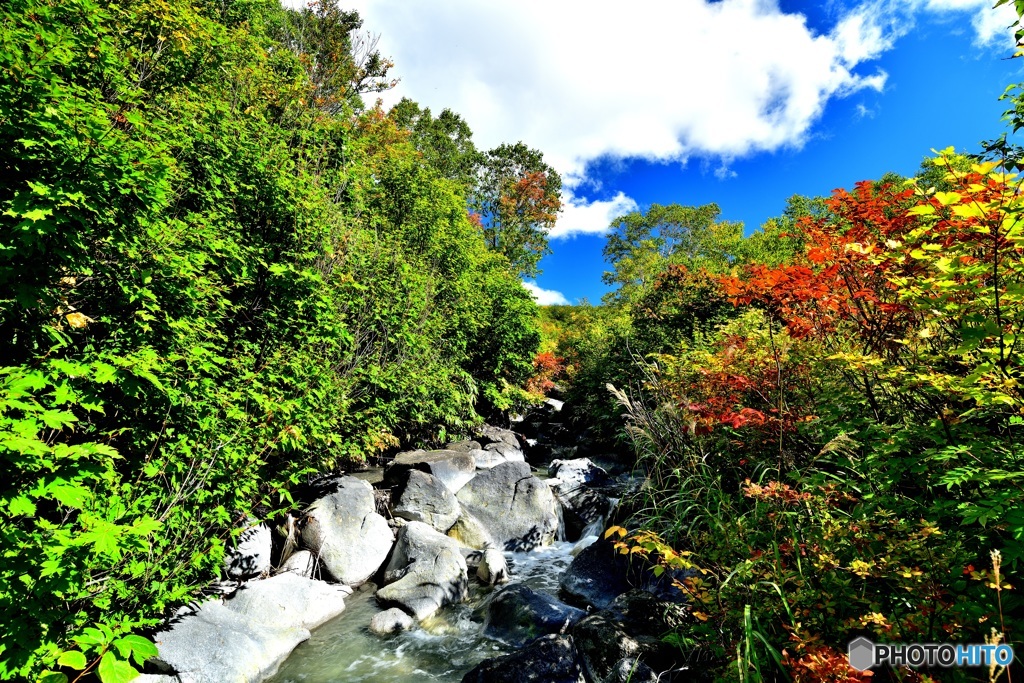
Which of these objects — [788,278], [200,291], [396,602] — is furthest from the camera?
[396,602]

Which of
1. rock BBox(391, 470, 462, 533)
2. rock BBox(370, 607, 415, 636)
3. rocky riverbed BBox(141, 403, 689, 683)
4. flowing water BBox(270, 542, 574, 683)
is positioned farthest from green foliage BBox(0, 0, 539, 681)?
rock BBox(370, 607, 415, 636)

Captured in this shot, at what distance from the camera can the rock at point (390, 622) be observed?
220 inches

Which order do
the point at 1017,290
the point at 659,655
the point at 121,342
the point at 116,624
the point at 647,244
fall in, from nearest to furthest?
the point at 1017,290
the point at 116,624
the point at 121,342
the point at 659,655
the point at 647,244

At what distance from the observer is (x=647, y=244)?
34.6m

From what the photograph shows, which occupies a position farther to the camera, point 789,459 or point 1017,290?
point 789,459

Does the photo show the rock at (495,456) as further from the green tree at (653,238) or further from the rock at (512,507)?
the green tree at (653,238)

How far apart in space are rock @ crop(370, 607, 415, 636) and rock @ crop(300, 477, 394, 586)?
1.08 metres

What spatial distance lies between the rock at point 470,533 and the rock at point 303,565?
94.3 inches

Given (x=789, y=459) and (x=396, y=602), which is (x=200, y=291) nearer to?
(x=396, y=602)

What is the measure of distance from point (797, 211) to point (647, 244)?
13.1 m

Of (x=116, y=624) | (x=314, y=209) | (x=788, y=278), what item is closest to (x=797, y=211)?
(x=788, y=278)

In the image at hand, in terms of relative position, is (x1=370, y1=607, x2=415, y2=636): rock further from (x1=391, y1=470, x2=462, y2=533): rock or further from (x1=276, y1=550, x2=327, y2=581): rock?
(x1=391, y1=470, x2=462, y2=533): rock

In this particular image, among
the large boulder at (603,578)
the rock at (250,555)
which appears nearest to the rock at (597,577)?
the large boulder at (603,578)

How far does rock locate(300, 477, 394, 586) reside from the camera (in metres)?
6.52
